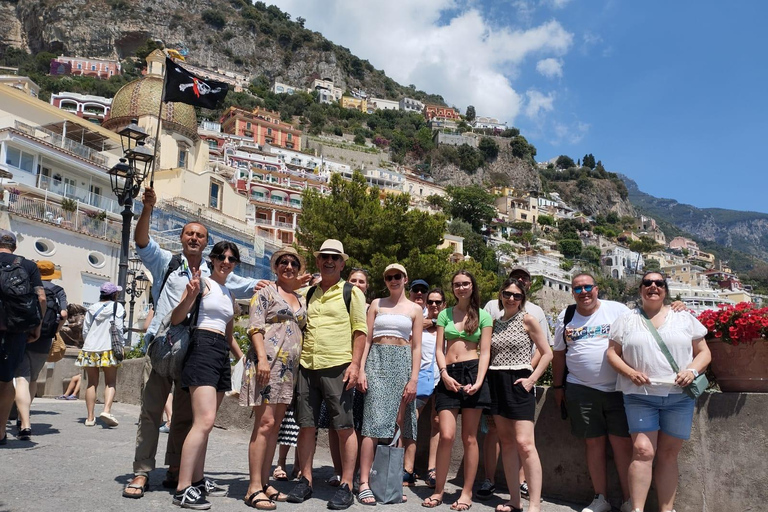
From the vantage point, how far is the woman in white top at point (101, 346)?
682cm

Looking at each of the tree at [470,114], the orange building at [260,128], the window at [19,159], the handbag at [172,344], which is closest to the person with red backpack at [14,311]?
the handbag at [172,344]

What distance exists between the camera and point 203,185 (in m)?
37.1

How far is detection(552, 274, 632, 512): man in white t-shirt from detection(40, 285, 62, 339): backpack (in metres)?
4.74

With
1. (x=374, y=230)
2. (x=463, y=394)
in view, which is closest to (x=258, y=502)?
(x=463, y=394)

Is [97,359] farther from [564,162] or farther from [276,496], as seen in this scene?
[564,162]

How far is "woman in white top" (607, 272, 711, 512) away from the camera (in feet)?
12.9

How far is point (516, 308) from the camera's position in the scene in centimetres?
459

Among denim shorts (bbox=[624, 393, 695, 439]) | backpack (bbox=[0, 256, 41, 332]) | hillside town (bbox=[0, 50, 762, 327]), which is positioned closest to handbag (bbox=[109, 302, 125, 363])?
backpack (bbox=[0, 256, 41, 332])

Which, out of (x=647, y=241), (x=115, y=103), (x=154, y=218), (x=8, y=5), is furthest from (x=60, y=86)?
(x=647, y=241)

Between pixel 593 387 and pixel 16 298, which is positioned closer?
pixel 593 387

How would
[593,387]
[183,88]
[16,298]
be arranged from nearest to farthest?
[593,387] < [16,298] < [183,88]

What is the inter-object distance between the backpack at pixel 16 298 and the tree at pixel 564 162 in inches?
6763

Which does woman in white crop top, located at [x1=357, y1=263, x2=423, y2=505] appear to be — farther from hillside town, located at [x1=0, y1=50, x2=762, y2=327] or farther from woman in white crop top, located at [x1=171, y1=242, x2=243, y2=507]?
hillside town, located at [x1=0, y1=50, x2=762, y2=327]

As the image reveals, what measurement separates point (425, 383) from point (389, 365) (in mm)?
764
